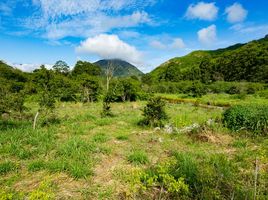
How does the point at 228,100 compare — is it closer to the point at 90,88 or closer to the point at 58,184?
the point at 90,88

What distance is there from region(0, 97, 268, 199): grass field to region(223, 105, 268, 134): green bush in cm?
67

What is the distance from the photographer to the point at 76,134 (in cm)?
1073

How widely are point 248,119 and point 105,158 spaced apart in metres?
7.07

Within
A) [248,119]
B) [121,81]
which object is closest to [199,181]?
[248,119]

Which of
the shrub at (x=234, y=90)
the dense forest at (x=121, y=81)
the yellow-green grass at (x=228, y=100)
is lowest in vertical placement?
the yellow-green grass at (x=228, y=100)

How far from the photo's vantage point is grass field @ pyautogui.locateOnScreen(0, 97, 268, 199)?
5.28m

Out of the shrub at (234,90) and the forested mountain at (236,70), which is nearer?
the shrub at (234,90)

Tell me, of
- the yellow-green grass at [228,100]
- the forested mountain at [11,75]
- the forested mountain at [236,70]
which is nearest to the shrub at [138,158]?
the yellow-green grass at [228,100]

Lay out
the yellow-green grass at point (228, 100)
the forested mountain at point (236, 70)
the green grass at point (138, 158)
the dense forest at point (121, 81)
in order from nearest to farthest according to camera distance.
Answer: the green grass at point (138, 158) < the yellow-green grass at point (228, 100) < the dense forest at point (121, 81) < the forested mountain at point (236, 70)

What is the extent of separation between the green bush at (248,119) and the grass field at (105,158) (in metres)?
0.67

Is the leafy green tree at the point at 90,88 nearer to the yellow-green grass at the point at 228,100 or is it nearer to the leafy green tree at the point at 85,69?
the yellow-green grass at the point at 228,100

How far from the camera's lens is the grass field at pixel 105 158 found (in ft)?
17.3

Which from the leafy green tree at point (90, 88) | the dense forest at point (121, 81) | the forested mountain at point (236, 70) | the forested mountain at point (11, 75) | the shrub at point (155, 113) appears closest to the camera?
the shrub at point (155, 113)

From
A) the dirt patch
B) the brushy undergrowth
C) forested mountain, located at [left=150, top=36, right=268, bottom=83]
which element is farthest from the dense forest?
the brushy undergrowth
